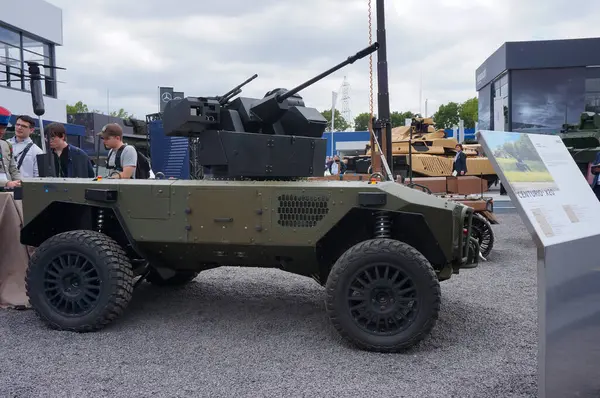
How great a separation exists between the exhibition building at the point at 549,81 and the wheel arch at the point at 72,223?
27303 mm

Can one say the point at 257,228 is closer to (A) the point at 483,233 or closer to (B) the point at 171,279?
(B) the point at 171,279

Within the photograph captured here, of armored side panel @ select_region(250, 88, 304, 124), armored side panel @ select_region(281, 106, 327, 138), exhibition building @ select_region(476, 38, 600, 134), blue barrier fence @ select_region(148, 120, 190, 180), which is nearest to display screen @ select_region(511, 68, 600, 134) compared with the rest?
exhibition building @ select_region(476, 38, 600, 134)

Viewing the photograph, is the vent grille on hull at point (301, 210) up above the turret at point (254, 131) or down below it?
below

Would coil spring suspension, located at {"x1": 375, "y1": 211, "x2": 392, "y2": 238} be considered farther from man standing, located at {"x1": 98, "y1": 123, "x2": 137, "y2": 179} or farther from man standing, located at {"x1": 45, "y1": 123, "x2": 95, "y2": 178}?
man standing, located at {"x1": 45, "y1": 123, "x2": 95, "y2": 178}

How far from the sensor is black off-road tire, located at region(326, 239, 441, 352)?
183 inches

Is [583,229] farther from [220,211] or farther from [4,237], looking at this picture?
[4,237]

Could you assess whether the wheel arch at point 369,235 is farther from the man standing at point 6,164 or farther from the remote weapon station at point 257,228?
the man standing at point 6,164

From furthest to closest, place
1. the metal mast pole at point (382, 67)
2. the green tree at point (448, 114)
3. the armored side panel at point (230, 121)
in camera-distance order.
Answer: the green tree at point (448, 114)
the metal mast pole at point (382, 67)
the armored side panel at point (230, 121)

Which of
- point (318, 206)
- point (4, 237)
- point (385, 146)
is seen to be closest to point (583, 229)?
point (318, 206)

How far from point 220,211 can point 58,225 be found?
73.3 inches

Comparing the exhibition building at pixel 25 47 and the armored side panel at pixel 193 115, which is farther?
the exhibition building at pixel 25 47

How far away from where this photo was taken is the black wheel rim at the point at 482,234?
876 cm

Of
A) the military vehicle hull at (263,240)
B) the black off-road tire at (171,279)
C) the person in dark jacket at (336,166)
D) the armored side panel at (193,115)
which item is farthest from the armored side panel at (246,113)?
the person in dark jacket at (336,166)

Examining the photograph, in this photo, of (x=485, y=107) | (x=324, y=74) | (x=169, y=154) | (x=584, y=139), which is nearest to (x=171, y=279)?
(x=324, y=74)
